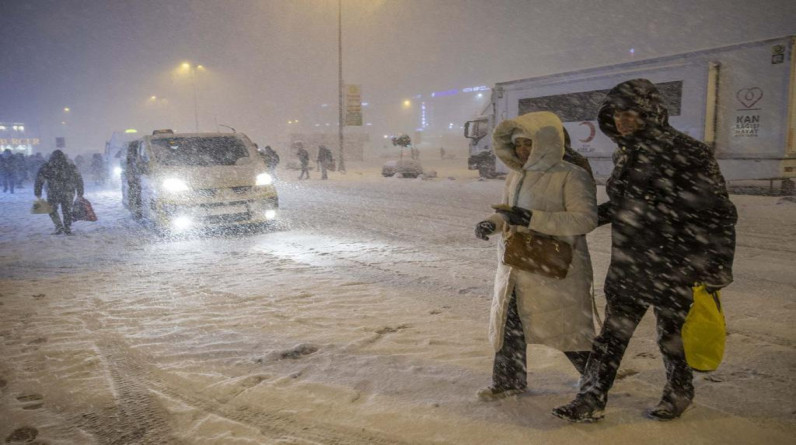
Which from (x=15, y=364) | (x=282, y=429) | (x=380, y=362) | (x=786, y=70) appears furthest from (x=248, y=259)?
(x=786, y=70)

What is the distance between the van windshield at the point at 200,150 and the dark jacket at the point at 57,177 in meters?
2.49

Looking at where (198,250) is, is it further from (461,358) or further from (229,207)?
(461,358)

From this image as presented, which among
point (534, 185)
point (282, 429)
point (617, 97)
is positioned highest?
point (617, 97)

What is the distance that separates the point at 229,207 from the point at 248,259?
1.87m

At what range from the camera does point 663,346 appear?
2.88m

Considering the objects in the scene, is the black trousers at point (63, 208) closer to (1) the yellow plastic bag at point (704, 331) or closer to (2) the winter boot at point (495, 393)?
(2) the winter boot at point (495, 393)

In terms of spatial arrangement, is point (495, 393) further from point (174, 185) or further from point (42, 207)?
point (42, 207)

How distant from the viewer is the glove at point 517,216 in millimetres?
2889

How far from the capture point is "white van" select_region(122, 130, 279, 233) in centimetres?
905

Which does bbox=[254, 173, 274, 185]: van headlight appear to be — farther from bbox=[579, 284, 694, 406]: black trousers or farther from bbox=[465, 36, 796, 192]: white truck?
bbox=[465, 36, 796, 192]: white truck

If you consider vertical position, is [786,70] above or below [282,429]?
above

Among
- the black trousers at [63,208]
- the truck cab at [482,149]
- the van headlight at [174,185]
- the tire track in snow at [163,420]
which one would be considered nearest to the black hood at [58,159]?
the black trousers at [63,208]

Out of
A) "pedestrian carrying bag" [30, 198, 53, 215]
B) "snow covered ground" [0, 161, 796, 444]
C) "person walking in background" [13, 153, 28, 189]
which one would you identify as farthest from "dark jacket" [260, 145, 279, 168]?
"person walking in background" [13, 153, 28, 189]

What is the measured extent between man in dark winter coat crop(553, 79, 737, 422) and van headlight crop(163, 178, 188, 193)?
788 centimetres
